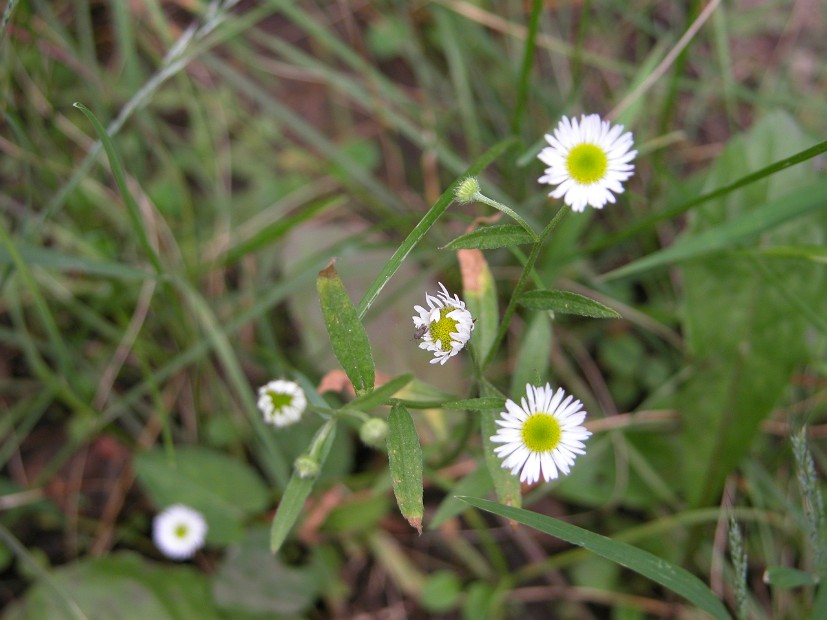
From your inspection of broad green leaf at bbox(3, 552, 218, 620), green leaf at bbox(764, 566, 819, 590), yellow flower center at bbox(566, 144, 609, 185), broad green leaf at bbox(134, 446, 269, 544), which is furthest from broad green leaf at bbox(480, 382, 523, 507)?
broad green leaf at bbox(3, 552, 218, 620)

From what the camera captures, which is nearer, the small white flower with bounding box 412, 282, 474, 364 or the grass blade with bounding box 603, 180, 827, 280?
the small white flower with bounding box 412, 282, 474, 364


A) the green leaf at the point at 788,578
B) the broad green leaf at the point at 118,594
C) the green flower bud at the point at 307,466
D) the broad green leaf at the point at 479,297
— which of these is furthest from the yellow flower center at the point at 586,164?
the broad green leaf at the point at 118,594

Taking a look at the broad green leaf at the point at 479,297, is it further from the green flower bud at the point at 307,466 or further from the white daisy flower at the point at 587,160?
the green flower bud at the point at 307,466

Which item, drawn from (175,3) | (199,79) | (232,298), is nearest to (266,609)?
(232,298)

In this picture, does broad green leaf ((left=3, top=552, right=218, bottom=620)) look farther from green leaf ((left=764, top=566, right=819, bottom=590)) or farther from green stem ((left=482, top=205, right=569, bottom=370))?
green leaf ((left=764, top=566, right=819, bottom=590))

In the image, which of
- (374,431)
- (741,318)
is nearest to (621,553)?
(374,431)

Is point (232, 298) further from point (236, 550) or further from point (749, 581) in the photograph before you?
point (749, 581)

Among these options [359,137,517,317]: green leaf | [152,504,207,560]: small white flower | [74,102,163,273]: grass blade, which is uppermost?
[74,102,163,273]: grass blade
